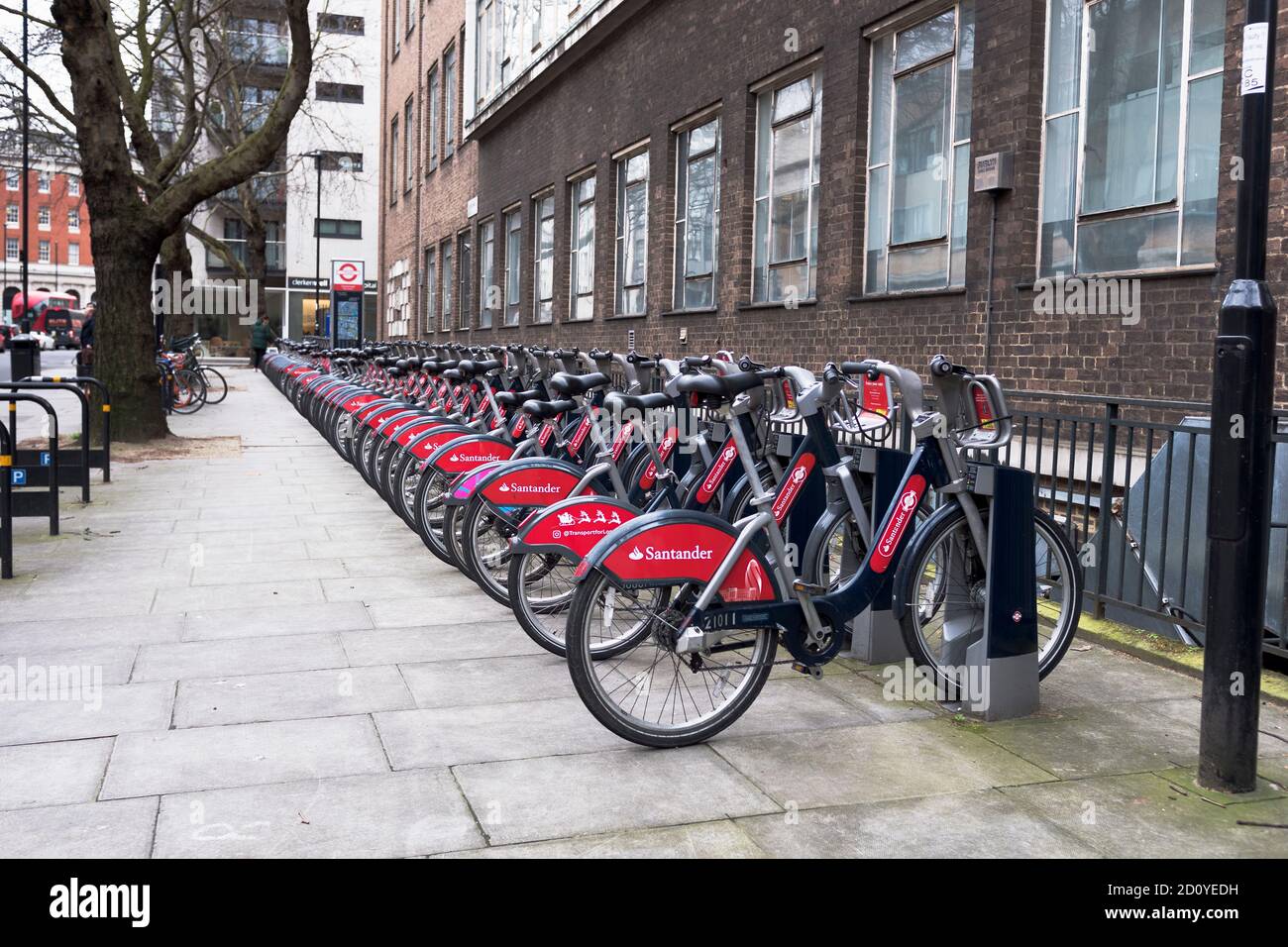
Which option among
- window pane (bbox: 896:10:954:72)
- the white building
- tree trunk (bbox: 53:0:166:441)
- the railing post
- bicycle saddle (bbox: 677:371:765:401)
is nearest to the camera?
bicycle saddle (bbox: 677:371:765:401)

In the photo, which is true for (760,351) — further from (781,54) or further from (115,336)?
(115,336)

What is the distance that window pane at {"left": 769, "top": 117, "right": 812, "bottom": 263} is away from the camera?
13.0 m

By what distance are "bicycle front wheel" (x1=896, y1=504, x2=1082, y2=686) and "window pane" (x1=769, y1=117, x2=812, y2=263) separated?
27.0 feet

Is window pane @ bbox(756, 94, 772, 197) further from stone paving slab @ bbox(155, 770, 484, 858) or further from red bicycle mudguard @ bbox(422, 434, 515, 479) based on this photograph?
stone paving slab @ bbox(155, 770, 484, 858)

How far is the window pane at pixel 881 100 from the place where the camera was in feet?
37.6

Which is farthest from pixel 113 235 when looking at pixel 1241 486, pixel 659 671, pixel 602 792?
pixel 1241 486

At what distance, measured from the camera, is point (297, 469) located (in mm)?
13344

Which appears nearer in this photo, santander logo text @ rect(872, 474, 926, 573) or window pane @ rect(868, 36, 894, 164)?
santander logo text @ rect(872, 474, 926, 573)

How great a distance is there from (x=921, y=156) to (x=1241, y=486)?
759 cm

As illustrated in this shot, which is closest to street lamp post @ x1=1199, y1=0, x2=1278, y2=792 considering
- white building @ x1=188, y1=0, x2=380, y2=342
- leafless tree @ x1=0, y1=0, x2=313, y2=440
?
leafless tree @ x1=0, y1=0, x2=313, y2=440

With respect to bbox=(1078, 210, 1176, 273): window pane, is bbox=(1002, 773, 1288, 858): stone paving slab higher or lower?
lower

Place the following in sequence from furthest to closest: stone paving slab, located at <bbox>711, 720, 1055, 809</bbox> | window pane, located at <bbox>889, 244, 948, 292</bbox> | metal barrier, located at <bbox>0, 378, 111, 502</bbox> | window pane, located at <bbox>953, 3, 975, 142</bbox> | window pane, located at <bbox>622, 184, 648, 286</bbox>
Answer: window pane, located at <bbox>622, 184, 648, 286</bbox>
window pane, located at <bbox>889, 244, 948, 292</bbox>
window pane, located at <bbox>953, 3, 975, 142</bbox>
metal barrier, located at <bbox>0, 378, 111, 502</bbox>
stone paving slab, located at <bbox>711, 720, 1055, 809</bbox>
